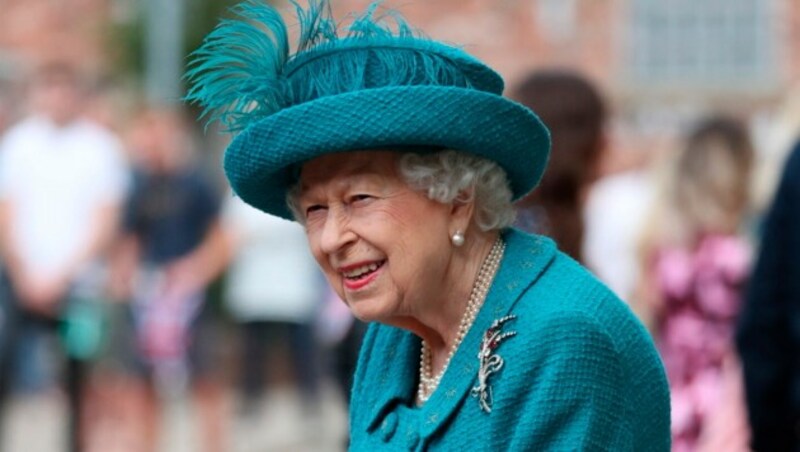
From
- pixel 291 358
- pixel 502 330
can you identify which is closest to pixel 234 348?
pixel 291 358

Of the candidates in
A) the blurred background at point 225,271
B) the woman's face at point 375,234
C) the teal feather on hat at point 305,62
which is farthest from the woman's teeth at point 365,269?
the blurred background at point 225,271

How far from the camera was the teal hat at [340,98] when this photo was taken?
3.08m

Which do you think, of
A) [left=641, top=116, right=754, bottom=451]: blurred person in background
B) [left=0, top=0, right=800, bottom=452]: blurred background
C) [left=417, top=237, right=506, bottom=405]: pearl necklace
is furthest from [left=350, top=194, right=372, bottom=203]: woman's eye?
[left=641, top=116, right=754, bottom=451]: blurred person in background

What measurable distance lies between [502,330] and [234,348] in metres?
9.24

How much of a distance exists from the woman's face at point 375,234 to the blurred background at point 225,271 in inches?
17.1

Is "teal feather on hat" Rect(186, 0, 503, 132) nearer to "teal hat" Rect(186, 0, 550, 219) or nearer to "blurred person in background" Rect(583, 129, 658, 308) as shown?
"teal hat" Rect(186, 0, 550, 219)

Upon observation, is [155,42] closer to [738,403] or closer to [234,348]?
[234,348]

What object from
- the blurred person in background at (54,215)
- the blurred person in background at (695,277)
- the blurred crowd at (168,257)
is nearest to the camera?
the blurred person in background at (695,277)

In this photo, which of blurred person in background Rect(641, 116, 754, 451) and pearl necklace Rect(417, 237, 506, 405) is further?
blurred person in background Rect(641, 116, 754, 451)

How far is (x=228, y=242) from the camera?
9.99 metres

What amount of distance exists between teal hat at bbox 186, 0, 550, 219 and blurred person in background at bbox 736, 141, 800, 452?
170 cm

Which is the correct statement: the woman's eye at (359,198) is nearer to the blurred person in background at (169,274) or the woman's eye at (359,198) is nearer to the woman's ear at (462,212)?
the woman's ear at (462,212)

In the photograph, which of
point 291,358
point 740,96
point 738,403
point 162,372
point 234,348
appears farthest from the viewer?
point 740,96

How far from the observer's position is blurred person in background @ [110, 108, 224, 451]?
964 cm
